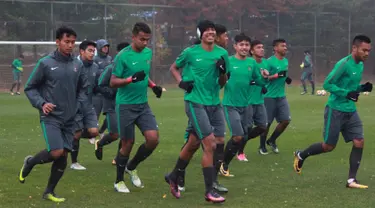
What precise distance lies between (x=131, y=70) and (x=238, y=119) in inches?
91.9

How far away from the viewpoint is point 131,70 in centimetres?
924

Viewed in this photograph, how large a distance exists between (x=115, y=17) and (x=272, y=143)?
1186 inches

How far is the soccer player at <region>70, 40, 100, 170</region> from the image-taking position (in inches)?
428

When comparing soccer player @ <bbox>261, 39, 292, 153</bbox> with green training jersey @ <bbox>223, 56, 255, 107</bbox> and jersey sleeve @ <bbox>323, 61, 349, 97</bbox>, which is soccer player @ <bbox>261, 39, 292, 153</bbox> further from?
jersey sleeve @ <bbox>323, 61, 349, 97</bbox>

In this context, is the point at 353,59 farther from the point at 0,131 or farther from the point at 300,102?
the point at 300,102

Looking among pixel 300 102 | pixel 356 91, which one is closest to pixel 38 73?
pixel 356 91

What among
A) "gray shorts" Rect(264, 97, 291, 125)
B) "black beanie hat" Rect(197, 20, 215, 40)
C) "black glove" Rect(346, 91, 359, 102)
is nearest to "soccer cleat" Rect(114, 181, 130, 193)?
"black beanie hat" Rect(197, 20, 215, 40)

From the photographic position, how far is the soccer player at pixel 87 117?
10883mm

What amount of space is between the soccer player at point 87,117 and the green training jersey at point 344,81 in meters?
3.64

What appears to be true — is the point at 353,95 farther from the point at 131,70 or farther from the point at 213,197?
the point at 131,70

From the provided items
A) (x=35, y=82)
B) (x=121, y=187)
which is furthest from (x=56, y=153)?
(x=121, y=187)

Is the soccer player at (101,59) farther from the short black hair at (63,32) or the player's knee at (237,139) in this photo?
the short black hair at (63,32)

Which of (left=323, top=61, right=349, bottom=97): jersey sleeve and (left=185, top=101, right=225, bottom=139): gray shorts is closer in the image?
(left=185, top=101, right=225, bottom=139): gray shorts

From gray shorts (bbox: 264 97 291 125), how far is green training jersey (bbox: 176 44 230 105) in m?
4.94
